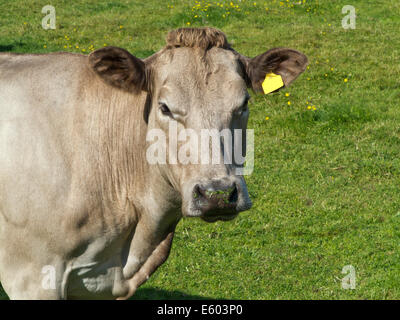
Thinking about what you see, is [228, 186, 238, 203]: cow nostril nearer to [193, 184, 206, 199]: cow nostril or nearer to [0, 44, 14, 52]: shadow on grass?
[193, 184, 206, 199]: cow nostril

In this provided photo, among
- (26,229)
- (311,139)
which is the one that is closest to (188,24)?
(311,139)

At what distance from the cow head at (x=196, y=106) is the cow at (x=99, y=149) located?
11 millimetres

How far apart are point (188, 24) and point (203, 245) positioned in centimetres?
890

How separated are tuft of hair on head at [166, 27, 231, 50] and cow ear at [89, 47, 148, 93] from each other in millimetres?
318

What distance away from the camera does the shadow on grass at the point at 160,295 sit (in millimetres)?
7367

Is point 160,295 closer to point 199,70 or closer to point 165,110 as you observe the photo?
point 165,110

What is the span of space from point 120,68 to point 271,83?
1.33 meters

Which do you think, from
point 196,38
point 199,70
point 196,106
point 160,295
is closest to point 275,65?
point 196,38

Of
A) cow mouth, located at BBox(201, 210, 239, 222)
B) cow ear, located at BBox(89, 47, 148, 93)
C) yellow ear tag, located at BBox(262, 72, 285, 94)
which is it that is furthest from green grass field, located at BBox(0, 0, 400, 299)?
cow ear, located at BBox(89, 47, 148, 93)

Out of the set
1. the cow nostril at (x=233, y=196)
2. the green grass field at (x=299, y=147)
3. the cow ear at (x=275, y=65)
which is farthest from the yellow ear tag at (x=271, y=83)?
the green grass field at (x=299, y=147)

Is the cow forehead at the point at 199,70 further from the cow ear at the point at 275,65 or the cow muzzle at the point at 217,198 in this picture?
the cow muzzle at the point at 217,198

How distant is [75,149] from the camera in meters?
5.17

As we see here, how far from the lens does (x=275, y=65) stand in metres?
5.60
